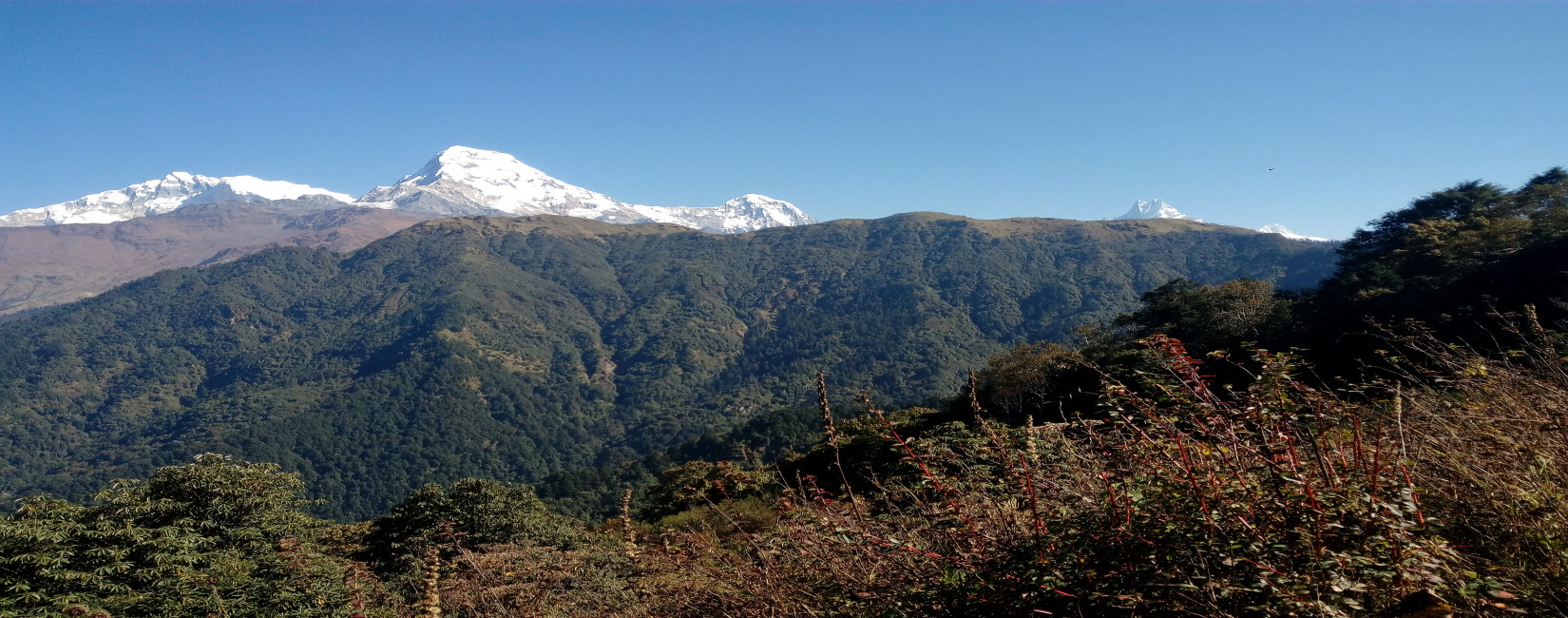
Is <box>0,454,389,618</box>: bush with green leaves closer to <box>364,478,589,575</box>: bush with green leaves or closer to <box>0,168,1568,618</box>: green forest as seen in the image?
<box>0,168,1568,618</box>: green forest

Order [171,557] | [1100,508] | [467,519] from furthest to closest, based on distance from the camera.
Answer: [467,519], [171,557], [1100,508]

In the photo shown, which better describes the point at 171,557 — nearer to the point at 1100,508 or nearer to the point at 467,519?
the point at 467,519

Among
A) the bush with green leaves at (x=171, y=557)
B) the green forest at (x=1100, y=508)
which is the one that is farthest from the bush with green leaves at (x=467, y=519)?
the bush with green leaves at (x=171, y=557)

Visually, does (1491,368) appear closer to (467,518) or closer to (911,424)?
(911,424)

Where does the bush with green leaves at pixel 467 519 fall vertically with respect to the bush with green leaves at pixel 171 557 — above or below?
below

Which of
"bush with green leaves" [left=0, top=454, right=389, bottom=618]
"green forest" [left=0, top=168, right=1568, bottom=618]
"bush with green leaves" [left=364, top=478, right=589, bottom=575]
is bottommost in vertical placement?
"bush with green leaves" [left=364, top=478, right=589, bottom=575]

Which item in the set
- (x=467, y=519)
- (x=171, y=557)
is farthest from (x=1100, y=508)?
(x=467, y=519)

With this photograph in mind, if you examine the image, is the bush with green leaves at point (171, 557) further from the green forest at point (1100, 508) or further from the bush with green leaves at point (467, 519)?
the bush with green leaves at point (467, 519)

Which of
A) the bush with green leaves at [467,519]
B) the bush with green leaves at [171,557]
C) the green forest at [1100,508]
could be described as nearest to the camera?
the green forest at [1100,508]

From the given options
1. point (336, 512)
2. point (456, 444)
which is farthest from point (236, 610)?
point (456, 444)

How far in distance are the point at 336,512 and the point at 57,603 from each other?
13699cm

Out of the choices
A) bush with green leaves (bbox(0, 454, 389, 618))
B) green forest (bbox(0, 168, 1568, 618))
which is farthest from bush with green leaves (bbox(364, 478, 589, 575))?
bush with green leaves (bbox(0, 454, 389, 618))

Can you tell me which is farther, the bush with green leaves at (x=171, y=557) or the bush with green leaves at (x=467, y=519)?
the bush with green leaves at (x=467, y=519)

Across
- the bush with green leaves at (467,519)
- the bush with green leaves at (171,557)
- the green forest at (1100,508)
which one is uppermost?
the green forest at (1100,508)
